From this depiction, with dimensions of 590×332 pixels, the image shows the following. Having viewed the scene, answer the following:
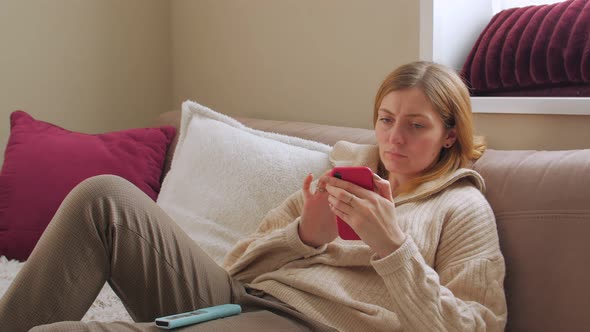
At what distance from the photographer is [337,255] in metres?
1.46

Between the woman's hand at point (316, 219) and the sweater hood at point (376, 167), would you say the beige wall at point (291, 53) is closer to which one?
the sweater hood at point (376, 167)

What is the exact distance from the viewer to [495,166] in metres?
1.50

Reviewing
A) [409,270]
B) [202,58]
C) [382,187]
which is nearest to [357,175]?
[382,187]

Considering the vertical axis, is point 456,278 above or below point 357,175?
below

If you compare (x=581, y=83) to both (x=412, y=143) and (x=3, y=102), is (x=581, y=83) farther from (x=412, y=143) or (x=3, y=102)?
(x=3, y=102)

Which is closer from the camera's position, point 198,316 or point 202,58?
point 198,316

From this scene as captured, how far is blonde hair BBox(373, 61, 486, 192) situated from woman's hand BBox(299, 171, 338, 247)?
20 cm

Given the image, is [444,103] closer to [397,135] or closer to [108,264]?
[397,135]

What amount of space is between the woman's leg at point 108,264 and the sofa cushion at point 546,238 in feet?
1.94

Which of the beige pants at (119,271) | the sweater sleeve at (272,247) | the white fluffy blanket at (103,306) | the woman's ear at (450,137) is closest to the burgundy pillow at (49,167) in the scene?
the white fluffy blanket at (103,306)

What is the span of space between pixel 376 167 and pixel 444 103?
0.24 meters

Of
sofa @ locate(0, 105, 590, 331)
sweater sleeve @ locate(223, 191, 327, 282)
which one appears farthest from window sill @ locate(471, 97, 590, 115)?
sweater sleeve @ locate(223, 191, 327, 282)

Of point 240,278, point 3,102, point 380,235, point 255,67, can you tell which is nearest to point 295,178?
point 240,278

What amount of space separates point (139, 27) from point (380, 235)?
2085 mm
